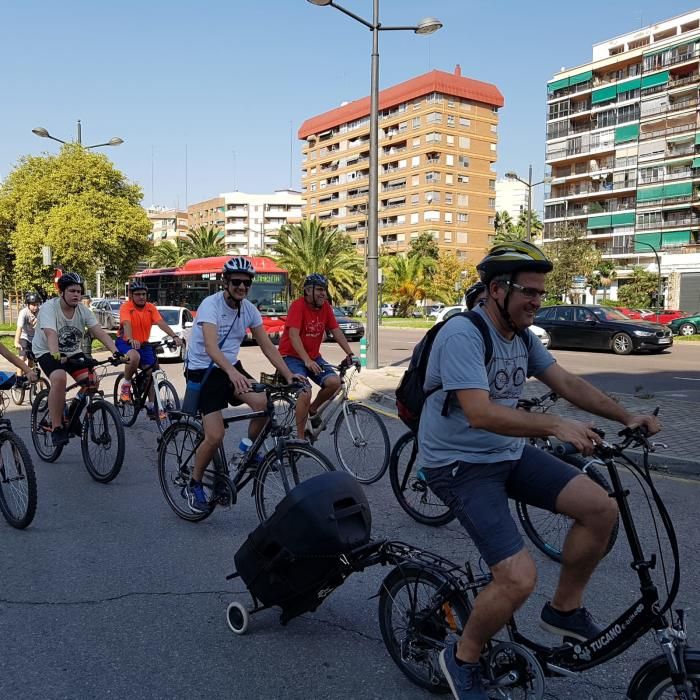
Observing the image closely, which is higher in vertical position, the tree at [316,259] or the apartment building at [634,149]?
the apartment building at [634,149]

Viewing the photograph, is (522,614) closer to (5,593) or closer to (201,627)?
(201,627)

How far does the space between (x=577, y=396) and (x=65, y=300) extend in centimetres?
536

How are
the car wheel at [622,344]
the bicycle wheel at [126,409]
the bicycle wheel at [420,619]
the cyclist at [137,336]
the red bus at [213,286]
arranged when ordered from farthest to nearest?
1. the red bus at [213,286]
2. the car wheel at [622,344]
3. the bicycle wheel at [126,409]
4. the cyclist at [137,336]
5. the bicycle wheel at [420,619]

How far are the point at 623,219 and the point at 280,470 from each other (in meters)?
77.4

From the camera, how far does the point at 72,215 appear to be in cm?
2666

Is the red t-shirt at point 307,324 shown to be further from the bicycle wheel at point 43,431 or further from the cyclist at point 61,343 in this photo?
the bicycle wheel at point 43,431

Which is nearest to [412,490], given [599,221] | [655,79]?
[655,79]

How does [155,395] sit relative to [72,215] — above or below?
below

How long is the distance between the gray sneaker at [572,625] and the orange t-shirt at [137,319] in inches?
301

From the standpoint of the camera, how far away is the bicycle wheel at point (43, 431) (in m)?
7.09

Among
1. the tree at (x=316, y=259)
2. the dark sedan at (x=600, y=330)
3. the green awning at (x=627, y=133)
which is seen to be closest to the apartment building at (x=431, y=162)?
the green awning at (x=627, y=133)

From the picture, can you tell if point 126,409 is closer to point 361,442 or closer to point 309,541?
point 361,442

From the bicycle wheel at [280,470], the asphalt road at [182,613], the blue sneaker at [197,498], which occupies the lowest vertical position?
the asphalt road at [182,613]

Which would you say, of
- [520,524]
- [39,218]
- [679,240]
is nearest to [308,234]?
[39,218]
